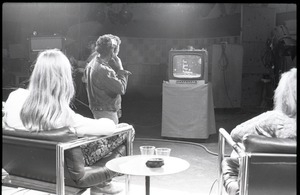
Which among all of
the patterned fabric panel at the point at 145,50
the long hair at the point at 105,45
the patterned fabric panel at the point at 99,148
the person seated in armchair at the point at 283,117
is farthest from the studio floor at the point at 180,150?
the patterned fabric panel at the point at 145,50

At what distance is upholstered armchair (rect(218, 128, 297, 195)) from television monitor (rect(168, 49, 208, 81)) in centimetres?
293

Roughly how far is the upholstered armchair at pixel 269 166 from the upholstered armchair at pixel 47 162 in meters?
0.92

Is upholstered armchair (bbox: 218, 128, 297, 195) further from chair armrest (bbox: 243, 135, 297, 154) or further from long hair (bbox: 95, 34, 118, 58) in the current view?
long hair (bbox: 95, 34, 118, 58)

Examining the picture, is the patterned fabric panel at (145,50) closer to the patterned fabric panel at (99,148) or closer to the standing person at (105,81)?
the standing person at (105,81)

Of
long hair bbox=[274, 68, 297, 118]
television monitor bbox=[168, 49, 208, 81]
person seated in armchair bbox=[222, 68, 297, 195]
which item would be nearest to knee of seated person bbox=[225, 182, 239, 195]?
person seated in armchair bbox=[222, 68, 297, 195]

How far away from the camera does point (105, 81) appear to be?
3193mm

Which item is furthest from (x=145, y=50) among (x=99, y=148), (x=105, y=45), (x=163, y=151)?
(x=163, y=151)

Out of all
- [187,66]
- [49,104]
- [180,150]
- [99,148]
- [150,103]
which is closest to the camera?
[49,104]

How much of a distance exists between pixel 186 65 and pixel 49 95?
2.90 m

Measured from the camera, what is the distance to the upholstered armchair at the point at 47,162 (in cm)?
203

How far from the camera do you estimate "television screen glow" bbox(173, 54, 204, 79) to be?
477 cm

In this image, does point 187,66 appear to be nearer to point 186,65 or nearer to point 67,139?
point 186,65

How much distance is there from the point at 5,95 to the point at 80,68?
66.6 inches

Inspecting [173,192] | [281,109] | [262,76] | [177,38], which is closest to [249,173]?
[281,109]
